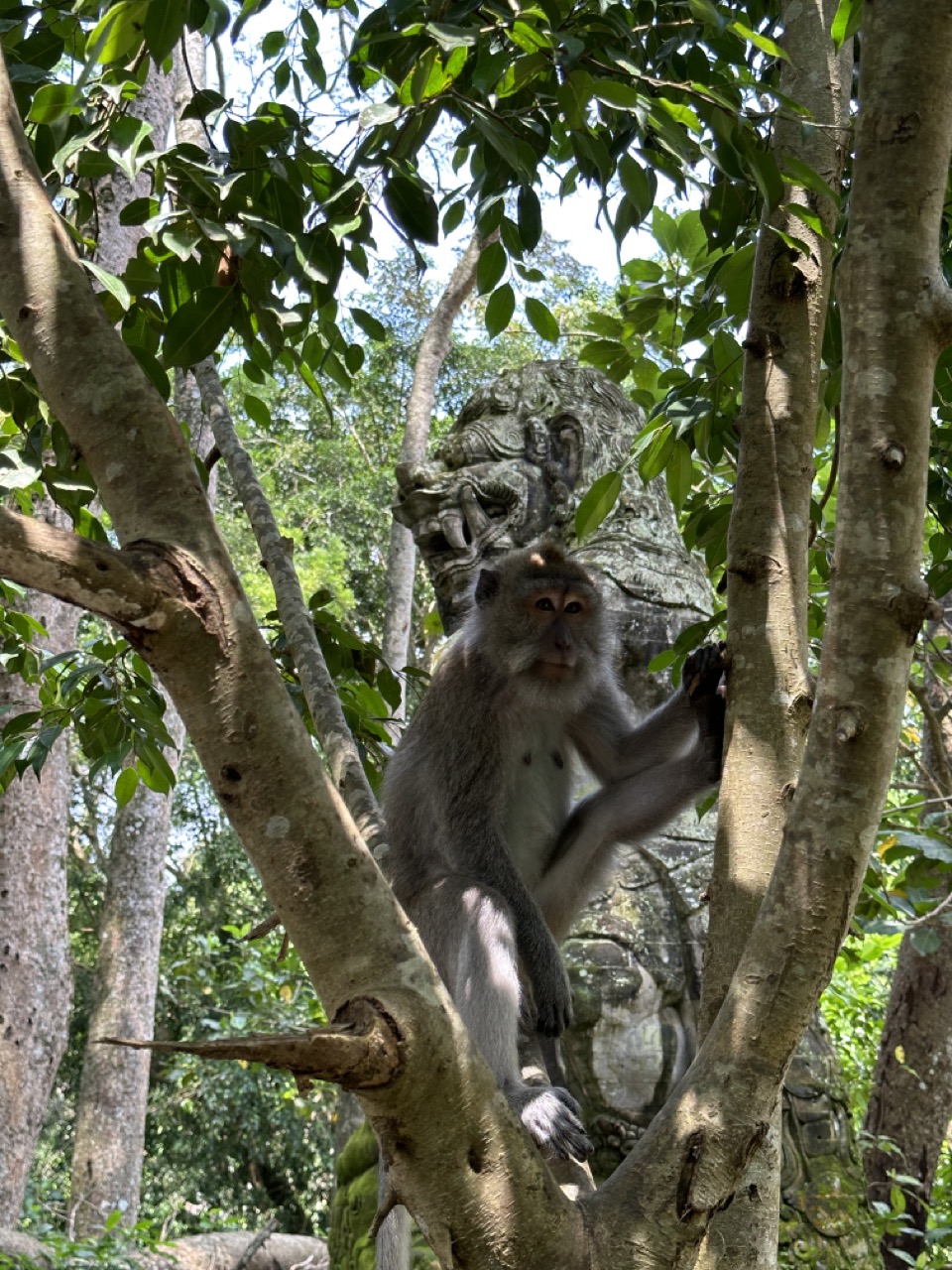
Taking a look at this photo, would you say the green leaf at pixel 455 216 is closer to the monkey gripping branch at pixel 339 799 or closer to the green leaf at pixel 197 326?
the green leaf at pixel 197 326

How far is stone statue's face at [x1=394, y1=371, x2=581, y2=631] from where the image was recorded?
18.3ft

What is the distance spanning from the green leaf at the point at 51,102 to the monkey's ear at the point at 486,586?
7.96 feet

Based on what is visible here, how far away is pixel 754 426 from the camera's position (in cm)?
258

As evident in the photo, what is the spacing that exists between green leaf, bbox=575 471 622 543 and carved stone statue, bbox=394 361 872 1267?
169 cm

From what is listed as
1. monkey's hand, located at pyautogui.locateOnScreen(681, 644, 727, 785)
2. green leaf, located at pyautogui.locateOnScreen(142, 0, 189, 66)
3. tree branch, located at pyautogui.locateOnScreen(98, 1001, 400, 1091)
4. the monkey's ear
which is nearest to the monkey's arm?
monkey's hand, located at pyautogui.locateOnScreen(681, 644, 727, 785)

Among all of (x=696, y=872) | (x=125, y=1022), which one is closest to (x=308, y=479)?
(x=125, y=1022)

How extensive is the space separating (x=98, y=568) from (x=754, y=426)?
142 cm

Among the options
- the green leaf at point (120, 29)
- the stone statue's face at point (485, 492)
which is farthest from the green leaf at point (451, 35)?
the stone statue's face at point (485, 492)

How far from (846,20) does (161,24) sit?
4.80 feet

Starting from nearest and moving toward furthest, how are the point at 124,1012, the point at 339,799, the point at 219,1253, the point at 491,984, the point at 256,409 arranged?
1. the point at 339,799
2. the point at 491,984
3. the point at 256,409
4. the point at 219,1253
5. the point at 124,1012

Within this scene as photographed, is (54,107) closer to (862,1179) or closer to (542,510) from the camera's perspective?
(542,510)

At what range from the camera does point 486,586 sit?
15.2 feet

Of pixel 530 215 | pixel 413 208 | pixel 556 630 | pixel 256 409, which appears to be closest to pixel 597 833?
pixel 556 630

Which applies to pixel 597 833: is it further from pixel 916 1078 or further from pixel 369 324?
pixel 916 1078
